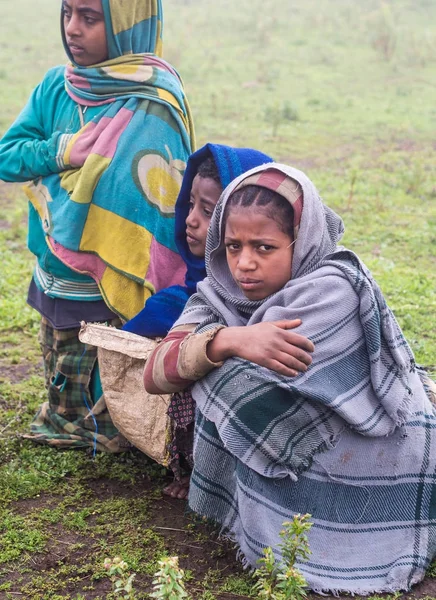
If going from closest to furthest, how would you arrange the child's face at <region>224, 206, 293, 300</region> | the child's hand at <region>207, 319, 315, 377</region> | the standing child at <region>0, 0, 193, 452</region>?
the child's hand at <region>207, 319, 315, 377</region>
the child's face at <region>224, 206, 293, 300</region>
the standing child at <region>0, 0, 193, 452</region>

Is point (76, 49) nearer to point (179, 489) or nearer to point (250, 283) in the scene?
point (250, 283)

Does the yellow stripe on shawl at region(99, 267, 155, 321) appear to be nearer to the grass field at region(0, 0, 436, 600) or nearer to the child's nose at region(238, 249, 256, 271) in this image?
the grass field at region(0, 0, 436, 600)

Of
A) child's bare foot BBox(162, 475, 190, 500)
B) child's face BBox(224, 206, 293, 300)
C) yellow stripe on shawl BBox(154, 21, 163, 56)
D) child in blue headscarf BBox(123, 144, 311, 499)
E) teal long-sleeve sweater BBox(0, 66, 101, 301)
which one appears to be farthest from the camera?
yellow stripe on shawl BBox(154, 21, 163, 56)

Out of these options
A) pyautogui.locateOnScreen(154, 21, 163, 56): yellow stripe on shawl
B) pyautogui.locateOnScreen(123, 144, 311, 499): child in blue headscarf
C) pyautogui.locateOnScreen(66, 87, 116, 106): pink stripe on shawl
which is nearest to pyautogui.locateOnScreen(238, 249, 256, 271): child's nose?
pyautogui.locateOnScreen(123, 144, 311, 499): child in blue headscarf

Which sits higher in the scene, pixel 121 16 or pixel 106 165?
pixel 121 16

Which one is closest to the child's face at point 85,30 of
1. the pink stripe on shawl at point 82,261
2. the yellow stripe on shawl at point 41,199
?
the yellow stripe on shawl at point 41,199

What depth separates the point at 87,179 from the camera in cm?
346

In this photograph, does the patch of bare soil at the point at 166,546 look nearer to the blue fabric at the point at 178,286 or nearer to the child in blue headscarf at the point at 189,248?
the child in blue headscarf at the point at 189,248

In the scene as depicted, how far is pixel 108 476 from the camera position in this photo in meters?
3.55

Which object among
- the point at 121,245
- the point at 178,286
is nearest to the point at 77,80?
the point at 121,245

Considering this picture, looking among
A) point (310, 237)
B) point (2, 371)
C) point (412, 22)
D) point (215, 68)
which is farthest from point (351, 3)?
point (310, 237)

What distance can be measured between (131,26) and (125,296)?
1.19 m

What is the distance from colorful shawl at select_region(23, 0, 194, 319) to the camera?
11.4 ft

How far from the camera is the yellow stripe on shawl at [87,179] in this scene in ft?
11.3
